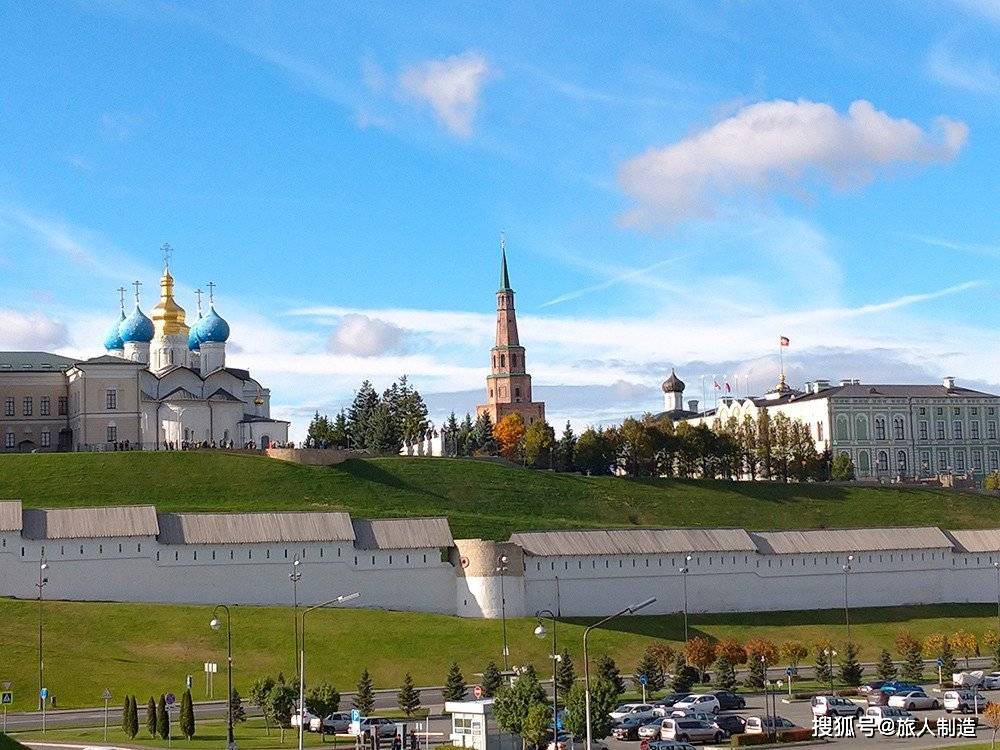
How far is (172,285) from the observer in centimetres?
10169

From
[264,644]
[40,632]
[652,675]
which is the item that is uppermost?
[40,632]

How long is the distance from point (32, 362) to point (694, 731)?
67706 millimetres

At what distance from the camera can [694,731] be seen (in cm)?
4306

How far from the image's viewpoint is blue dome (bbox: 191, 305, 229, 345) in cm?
→ 10175

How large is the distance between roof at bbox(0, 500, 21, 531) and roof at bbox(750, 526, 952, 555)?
1325 inches

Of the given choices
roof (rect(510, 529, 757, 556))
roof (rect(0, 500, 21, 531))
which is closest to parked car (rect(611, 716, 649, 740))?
roof (rect(510, 529, 757, 556))

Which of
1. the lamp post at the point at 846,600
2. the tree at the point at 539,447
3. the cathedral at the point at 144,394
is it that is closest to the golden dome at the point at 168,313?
the cathedral at the point at 144,394

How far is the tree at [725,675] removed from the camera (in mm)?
53094

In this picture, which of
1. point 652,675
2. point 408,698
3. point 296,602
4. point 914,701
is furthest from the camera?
point 296,602

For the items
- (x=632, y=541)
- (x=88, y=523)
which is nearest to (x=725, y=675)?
(x=632, y=541)

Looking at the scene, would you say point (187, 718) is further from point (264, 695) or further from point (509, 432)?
point (509, 432)

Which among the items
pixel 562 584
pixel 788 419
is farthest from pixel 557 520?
pixel 788 419

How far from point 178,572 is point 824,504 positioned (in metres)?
42.8

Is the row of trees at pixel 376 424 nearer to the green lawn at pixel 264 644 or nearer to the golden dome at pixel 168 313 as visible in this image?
the golden dome at pixel 168 313
